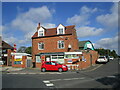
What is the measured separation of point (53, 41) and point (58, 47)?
1760 millimetres

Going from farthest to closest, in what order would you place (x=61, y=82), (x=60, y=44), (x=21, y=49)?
(x=21, y=49), (x=60, y=44), (x=61, y=82)

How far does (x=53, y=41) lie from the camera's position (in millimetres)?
27172

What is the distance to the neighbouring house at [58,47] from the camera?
22734 mm

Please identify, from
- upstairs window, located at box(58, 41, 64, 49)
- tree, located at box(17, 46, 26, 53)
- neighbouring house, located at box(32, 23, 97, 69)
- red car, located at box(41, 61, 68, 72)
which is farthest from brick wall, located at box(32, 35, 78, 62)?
tree, located at box(17, 46, 26, 53)

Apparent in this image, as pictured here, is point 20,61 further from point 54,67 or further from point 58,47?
point 54,67

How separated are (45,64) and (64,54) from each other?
16.0 feet

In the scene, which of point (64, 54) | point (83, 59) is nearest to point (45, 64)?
point (64, 54)

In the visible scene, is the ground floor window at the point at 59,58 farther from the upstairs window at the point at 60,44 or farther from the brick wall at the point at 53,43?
the upstairs window at the point at 60,44

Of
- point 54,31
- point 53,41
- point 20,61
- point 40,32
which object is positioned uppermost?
point 54,31

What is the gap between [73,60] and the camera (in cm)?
2222

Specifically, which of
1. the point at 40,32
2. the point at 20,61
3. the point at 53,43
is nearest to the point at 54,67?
the point at 53,43

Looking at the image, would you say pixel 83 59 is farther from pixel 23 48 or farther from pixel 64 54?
pixel 23 48

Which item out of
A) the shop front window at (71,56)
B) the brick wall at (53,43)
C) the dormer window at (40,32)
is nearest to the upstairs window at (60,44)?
the brick wall at (53,43)

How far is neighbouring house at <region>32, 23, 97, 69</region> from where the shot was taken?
74.6ft
